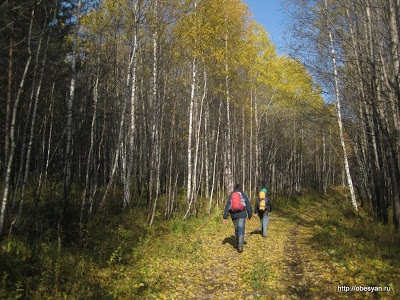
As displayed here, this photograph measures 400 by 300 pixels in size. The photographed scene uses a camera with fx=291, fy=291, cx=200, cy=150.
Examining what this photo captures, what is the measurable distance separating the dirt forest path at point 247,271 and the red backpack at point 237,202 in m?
1.24

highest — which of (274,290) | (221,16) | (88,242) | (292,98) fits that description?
(221,16)

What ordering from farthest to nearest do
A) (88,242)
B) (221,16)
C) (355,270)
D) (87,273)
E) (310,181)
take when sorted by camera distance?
(310,181), (221,16), (88,242), (355,270), (87,273)

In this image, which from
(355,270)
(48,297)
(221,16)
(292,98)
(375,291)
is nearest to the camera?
(48,297)

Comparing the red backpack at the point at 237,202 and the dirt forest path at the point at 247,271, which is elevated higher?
the red backpack at the point at 237,202

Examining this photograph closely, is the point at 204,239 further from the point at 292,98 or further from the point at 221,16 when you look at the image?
the point at 292,98

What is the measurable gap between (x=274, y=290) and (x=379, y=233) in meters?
5.42

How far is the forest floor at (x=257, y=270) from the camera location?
18.0 ft

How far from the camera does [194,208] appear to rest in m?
13.1

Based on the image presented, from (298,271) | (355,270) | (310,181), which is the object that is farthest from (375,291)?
(310,181)

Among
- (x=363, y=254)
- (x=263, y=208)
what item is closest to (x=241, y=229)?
(x=263, y=208)

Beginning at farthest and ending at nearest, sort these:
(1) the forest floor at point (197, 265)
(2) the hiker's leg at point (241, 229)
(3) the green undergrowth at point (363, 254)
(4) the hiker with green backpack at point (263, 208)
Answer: (4) the hiker with green backpack at point (263, 208) → (2) the hiker's leg at point (241, 229) → (3) the green undergrowth at point (363, 254) → (1) the forest floor at point (197, 265)

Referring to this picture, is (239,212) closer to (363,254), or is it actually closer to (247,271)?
(247,271)

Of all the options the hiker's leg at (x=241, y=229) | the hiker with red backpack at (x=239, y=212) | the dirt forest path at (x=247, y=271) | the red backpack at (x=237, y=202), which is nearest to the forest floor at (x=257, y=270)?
the dirt forest path at (x=247, y=271)

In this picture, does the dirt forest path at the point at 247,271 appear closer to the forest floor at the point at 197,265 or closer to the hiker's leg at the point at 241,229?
the forest floor at the point at 197,265
